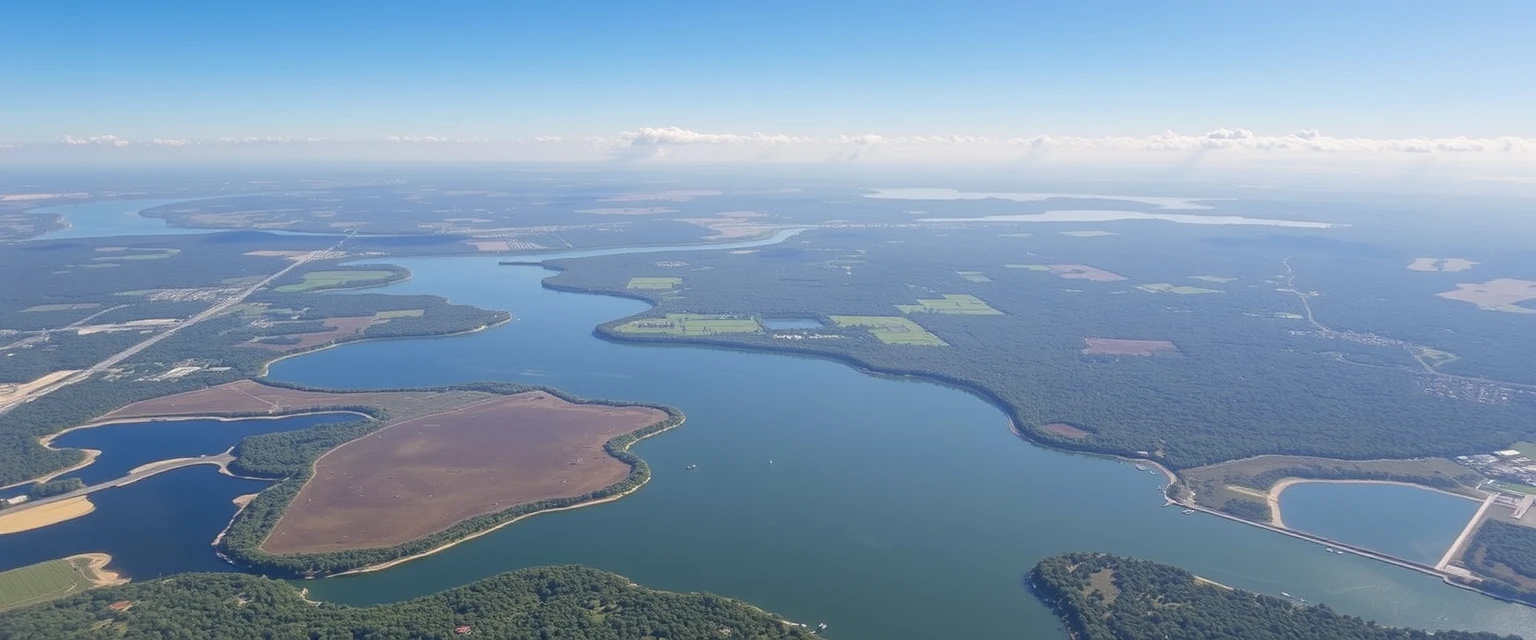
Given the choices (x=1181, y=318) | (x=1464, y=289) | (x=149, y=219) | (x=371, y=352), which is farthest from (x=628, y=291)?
(x=149, y=219)

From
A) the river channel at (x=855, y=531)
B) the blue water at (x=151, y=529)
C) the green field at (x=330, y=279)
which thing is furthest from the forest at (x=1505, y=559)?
the green field at (x=330, y=279)

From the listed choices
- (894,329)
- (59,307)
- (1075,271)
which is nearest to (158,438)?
(59,307)

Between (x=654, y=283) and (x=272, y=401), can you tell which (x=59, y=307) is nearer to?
(x=272, y=401)

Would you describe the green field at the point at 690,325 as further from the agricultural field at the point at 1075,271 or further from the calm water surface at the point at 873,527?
the agricultural field at the point at 1075,271

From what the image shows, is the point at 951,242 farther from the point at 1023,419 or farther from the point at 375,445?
the point at 375,445

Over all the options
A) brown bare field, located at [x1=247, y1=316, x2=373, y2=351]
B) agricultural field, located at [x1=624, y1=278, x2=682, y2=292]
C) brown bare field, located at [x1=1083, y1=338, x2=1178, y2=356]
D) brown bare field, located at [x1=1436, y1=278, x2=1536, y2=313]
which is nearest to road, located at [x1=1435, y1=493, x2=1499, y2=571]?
brown bare field, located at [x1=1083, y1=338, x2=1178, y2=356]

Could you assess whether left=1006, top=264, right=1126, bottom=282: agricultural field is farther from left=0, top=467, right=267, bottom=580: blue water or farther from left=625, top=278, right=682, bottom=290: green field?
left=0, top=467, right=267, bottom=580: blue water
